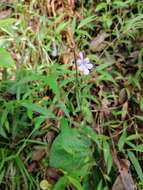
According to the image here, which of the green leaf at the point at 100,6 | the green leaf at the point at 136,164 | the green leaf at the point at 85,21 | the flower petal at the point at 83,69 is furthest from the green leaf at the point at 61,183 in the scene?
the green leaf at the point at 100,6

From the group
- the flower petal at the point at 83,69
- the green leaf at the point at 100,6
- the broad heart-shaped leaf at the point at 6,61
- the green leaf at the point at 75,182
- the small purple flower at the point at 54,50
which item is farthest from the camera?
the green leaf at the point at 100,6

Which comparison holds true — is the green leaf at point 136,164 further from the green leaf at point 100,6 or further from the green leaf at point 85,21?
the green leaf at point 100,6

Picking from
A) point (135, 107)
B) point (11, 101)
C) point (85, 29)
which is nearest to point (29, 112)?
point (11, 101)

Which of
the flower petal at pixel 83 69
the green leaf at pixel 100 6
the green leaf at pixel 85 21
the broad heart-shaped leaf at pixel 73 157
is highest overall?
the green leaf at pixel 100 6

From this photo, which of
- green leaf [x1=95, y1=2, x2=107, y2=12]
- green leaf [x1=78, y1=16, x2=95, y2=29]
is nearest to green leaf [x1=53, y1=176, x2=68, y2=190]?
green leaf [x1=78, y1=16, x2=95, y2=29]

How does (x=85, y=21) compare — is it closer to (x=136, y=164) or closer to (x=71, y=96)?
(x=71, y=96)

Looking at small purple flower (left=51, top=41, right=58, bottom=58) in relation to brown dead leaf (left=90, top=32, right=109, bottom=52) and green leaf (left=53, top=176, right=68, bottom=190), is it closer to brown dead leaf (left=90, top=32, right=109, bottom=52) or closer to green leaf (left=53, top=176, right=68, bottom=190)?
brown dead leaf (left=90, top=32, right=109, bottom=52)

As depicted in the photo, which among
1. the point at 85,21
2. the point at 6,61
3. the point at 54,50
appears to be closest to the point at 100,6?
the point at 85,21

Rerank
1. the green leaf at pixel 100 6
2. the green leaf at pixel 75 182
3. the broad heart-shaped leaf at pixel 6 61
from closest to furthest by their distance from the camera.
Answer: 1. the broad heart-shaped leaf at pixel 6 61
2. the green leaf at pixel 75 182
3. the green leaf at pixel 100 6

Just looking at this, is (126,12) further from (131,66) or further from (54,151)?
(54,151)
